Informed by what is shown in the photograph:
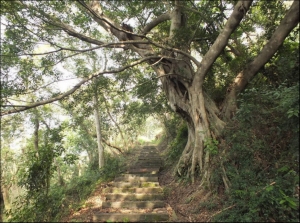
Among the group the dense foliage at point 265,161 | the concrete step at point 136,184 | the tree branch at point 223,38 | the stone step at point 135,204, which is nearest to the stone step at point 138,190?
the concrete step at point 136,184

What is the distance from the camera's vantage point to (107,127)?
15086 millimetres

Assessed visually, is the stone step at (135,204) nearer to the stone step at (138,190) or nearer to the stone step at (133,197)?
the stone step at (133,197)

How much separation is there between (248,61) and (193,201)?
4.41 m

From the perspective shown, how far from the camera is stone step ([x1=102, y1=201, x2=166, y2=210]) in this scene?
4.91 metres

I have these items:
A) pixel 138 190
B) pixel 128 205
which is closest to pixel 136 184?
pixel 138 190

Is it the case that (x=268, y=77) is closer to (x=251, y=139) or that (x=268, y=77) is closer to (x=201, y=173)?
(x=251, y=139)

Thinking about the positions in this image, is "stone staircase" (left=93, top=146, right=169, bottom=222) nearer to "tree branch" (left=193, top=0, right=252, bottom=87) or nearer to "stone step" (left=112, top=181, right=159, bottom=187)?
"stone step" (left=112, top=181, right=159, bottom=187)

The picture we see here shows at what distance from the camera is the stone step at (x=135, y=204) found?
16.1 feet

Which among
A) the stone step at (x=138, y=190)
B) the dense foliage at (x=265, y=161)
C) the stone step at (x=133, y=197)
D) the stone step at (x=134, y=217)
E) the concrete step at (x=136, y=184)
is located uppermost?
the dense foliage at (x=265, y=161)

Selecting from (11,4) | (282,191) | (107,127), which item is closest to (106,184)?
(282,191)

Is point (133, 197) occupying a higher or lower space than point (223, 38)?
lower

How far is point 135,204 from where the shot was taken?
16.3 feet

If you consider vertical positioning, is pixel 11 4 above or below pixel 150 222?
above

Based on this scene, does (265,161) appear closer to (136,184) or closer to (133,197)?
(133,197)
